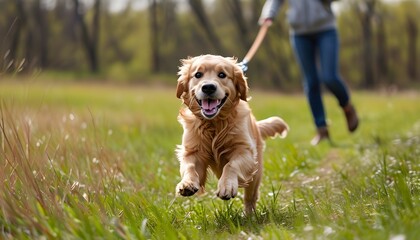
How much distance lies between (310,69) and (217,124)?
10.7ft

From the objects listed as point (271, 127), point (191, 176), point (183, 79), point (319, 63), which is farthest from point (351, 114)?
point (191, 176)

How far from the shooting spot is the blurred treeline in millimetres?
31516

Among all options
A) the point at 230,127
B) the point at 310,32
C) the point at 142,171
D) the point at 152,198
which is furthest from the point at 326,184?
the point at 310,32

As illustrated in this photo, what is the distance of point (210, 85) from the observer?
3.43 m

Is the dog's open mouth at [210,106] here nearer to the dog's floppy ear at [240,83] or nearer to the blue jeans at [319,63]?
the dog's floppy ear at [240,83]

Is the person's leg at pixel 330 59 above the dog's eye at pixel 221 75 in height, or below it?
below

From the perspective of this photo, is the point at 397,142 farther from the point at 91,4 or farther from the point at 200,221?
the point at 91,4

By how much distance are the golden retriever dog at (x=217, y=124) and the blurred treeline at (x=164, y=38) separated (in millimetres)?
24267

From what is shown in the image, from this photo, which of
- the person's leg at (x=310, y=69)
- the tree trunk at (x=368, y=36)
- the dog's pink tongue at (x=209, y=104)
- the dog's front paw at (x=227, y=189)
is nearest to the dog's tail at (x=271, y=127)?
the dog's pink tongue at (x=209, y=104)

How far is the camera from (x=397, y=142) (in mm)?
6215

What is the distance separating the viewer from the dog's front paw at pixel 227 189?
3225mm

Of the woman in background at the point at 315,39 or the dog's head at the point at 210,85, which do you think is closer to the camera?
the dog's head at the point at 210,85

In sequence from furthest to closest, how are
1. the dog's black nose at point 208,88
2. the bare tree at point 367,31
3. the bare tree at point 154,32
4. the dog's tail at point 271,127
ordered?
the bare tree at point 154,32, the bare tree at point 367,31, the dog's tail at point 271,127, the dog's black nose at point 208,88

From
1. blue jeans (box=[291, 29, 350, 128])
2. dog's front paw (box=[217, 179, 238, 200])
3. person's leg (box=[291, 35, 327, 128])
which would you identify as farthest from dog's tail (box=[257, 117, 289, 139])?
person's leg (box=[291, 35, 327, 128])
